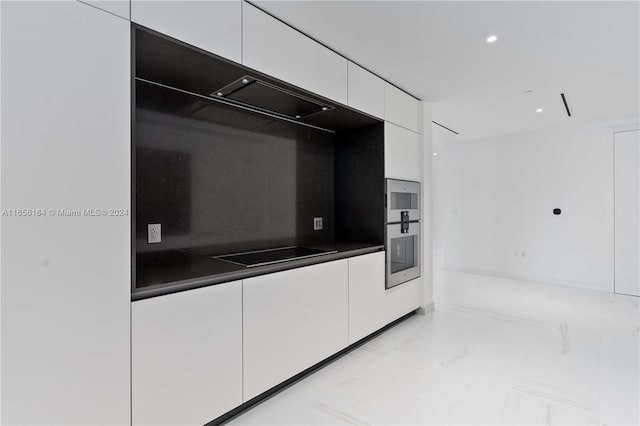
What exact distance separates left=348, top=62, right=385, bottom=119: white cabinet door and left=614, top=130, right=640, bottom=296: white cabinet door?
13.4 ft

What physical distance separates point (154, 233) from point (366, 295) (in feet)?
5.76

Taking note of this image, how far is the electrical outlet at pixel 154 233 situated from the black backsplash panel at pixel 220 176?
1.0 inches

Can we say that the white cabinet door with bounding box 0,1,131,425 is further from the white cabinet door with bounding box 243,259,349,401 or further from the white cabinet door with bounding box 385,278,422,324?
the white cabinet door with bounding box 385,278,422,324

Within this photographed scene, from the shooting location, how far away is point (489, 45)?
2.46 meters

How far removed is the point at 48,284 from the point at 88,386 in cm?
44

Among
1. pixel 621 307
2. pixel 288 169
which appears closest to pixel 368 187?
pixel 288 169

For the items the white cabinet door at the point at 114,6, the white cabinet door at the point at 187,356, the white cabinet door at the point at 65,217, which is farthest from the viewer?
the white cabinet door at the point at 187,356

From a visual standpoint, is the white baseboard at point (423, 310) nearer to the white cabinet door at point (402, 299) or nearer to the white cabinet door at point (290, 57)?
the white cabinet door at point (402, 299)

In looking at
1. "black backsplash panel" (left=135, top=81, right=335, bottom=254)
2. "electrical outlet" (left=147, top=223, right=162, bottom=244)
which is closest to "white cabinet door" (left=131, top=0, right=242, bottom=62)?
"black backsplash panel" (left=135, top=81, right=335, bottom=254)

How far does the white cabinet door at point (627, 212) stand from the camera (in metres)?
4.61

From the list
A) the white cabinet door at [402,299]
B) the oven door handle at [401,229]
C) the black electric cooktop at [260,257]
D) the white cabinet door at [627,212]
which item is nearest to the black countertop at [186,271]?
the black electric cooktop at [260,257]

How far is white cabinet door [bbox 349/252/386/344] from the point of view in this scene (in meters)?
2.71

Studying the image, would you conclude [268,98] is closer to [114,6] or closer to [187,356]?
[114,6]

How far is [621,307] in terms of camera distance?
4102 millimetres
